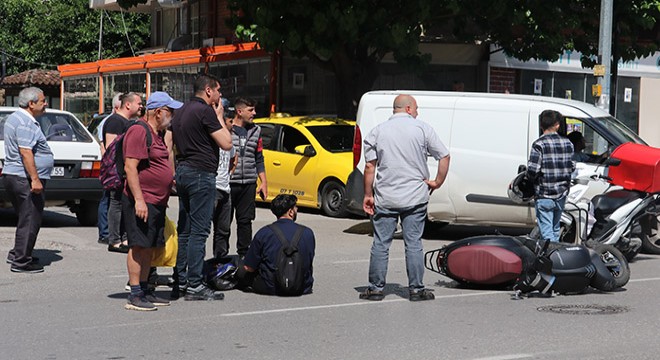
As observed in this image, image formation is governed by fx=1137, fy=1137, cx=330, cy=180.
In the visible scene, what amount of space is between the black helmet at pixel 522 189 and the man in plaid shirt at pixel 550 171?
0.74 feet

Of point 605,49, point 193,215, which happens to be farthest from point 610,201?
point 605,49

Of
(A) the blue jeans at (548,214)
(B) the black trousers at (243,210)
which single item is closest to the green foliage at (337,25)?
(B) the black trousers at (243,210)

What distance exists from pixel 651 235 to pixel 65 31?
39509mm

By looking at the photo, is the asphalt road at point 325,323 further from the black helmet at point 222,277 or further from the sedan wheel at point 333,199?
the sedan wheel at point 333,199

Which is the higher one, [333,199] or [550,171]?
[550,171]

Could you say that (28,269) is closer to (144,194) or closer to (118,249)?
(118,249)

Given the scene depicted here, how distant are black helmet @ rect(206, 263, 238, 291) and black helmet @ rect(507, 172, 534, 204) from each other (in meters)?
3.00

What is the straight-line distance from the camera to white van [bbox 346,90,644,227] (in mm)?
13867

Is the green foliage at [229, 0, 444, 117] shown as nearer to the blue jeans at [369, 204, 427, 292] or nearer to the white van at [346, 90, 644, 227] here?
the white van at [346, 90, 644, 227]

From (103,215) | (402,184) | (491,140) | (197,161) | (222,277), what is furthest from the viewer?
(491,140)

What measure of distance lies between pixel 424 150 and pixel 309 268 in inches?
57.6

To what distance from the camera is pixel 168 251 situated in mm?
9484

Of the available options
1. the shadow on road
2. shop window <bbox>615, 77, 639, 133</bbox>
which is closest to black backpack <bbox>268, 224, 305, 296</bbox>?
the shadow on road

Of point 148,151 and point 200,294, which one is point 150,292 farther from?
point 148,151
